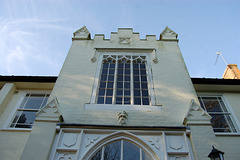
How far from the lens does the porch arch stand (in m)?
6.05

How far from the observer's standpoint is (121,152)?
240 inches

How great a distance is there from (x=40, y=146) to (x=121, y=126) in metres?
2.47

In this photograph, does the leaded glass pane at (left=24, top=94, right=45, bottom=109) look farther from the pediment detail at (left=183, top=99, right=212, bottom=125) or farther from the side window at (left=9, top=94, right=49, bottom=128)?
the pediment detail at (left=183, top=99, right=212, bottom=125)

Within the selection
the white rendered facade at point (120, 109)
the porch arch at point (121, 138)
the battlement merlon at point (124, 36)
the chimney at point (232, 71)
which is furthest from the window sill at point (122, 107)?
the chimney at point (232, 71)

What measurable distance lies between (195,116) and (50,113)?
484 cm

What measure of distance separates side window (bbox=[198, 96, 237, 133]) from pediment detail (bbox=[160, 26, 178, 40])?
4.04 metres

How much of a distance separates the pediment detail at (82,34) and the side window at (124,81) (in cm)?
223

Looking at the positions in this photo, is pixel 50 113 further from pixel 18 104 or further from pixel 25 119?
pixel 18 104

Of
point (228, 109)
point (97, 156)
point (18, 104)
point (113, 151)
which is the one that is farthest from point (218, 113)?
point (18, 104)

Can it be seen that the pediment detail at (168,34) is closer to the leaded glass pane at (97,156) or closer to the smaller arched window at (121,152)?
the smaller arched window at (121,152)

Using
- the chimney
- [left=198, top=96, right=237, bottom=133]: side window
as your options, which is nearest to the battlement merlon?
[left=198, top=96, right=237, bottom=133]: side window

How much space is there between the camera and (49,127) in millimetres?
6586

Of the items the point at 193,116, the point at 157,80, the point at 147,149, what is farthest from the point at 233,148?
the point at 157,80

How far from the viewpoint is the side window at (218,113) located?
8125 mm
